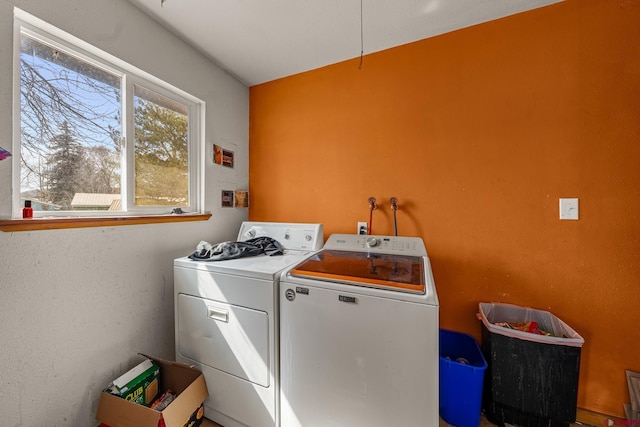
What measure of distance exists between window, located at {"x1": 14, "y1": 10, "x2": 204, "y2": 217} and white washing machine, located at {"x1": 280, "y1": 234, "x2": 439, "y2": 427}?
1.16 meters

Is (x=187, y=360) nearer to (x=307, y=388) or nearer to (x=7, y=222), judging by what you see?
(x=307, y=388)

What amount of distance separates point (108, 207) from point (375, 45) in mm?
2073

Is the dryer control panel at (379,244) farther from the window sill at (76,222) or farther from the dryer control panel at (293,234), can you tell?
the window sill at (76,222)

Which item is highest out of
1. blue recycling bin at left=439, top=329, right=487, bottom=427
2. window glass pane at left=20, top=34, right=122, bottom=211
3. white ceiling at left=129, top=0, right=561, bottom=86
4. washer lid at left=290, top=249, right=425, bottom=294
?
white ceiling at left=129, top=0, right=561, bottom=86

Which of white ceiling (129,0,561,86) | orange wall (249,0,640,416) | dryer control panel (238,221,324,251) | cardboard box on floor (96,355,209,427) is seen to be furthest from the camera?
dryer control panel (238,221,324,251)

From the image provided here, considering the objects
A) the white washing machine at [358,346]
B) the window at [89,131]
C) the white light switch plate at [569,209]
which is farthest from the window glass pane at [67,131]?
the white light switch plate at [569,209]

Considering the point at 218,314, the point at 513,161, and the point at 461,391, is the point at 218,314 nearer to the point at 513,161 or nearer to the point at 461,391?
the point at 461,391

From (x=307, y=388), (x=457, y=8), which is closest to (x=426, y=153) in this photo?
(x=457, y=8)

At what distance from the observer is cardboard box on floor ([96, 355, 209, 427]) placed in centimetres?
106

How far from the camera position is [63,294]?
3.62 feet

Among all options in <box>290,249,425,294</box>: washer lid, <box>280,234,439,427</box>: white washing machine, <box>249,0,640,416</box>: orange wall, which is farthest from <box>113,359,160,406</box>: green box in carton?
<box>249,0,640,416</box>: orange wall

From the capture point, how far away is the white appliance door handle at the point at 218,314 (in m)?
1.25

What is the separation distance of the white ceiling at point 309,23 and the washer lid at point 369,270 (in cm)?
150

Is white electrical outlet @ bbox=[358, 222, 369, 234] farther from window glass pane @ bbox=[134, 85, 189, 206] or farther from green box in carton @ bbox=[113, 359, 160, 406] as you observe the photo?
green box in carton @ bbox=[113, 359, 160, 406]
